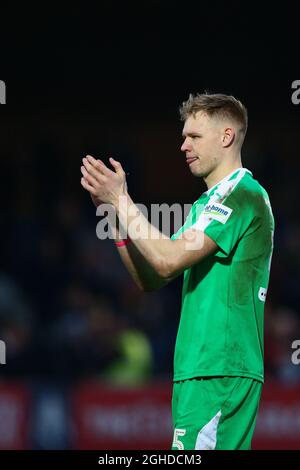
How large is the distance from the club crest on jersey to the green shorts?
693 mm

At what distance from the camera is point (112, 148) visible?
44.7 feet

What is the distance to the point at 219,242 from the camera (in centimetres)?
429

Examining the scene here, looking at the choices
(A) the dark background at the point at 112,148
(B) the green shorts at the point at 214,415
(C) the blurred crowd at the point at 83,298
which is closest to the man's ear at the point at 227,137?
(B) the green shorts at the point at 214,415

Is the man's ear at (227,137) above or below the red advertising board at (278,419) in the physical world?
above

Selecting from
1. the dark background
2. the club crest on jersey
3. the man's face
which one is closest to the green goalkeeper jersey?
the club crest on jersey

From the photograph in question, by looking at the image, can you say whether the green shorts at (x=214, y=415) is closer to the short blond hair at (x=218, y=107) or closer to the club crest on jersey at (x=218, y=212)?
the club crest on jersey at (x=218, y=212)

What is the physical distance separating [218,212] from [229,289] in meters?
0.34

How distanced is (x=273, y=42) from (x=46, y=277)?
4.23m

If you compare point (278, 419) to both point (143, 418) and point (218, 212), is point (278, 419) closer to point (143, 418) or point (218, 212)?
point (143, 418)

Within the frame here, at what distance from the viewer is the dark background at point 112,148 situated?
33.0 feet

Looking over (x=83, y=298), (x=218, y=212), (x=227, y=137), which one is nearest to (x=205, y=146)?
(x=227, y=137)

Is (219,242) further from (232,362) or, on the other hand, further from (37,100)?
(37,100)

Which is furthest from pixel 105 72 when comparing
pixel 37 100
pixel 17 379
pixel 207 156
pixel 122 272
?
pixel 207 156

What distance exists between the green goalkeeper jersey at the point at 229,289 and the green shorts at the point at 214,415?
0.05 m
